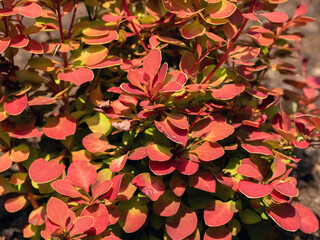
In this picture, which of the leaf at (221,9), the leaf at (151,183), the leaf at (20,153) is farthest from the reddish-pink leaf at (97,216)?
the leaf at (221,9)

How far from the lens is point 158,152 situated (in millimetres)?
1135

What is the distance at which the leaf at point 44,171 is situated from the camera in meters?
1.18

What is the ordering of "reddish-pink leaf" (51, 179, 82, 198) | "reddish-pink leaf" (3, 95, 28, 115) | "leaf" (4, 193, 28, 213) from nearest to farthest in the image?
"reddish-pink leaf" (51, 179, 82, 198) → "reddish-pink leaf" (3, 95, 28, 115) → "leaf" (4, 193, 28, 213)

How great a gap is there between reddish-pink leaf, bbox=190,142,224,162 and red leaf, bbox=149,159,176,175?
0.09 meters

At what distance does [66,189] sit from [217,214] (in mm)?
520

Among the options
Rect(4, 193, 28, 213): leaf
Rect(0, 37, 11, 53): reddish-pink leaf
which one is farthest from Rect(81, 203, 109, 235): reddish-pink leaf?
Rect(0, 37, 11, 53): reddish-pink leaf

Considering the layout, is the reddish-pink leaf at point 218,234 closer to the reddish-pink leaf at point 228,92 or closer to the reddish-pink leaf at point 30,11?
the reddish-pink leaf at point 228,92

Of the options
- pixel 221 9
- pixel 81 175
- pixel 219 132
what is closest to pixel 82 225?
pixel 81 175

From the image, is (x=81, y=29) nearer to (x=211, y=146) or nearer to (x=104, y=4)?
(x=104, y=4)

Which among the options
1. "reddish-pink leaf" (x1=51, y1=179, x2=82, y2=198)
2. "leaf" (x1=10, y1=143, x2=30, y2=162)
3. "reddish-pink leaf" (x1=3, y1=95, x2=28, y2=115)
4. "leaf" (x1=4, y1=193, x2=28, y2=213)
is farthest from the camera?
"leaf" (x1=4, y1=193, x2=28, y2=213)

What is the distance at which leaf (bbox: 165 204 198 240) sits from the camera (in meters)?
1.20

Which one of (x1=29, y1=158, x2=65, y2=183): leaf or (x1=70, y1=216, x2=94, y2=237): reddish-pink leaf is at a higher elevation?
(x1=70, y1=216, x2=94, y2=237): reddish-pink leaf

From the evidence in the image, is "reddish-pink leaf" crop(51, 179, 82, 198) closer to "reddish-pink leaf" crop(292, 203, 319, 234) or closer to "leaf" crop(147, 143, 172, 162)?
"leaf" crop(147, 143, 172, 162)

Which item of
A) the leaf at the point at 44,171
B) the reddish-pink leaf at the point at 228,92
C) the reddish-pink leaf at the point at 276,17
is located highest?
the reddish-pink leaf at the point at 276,17
